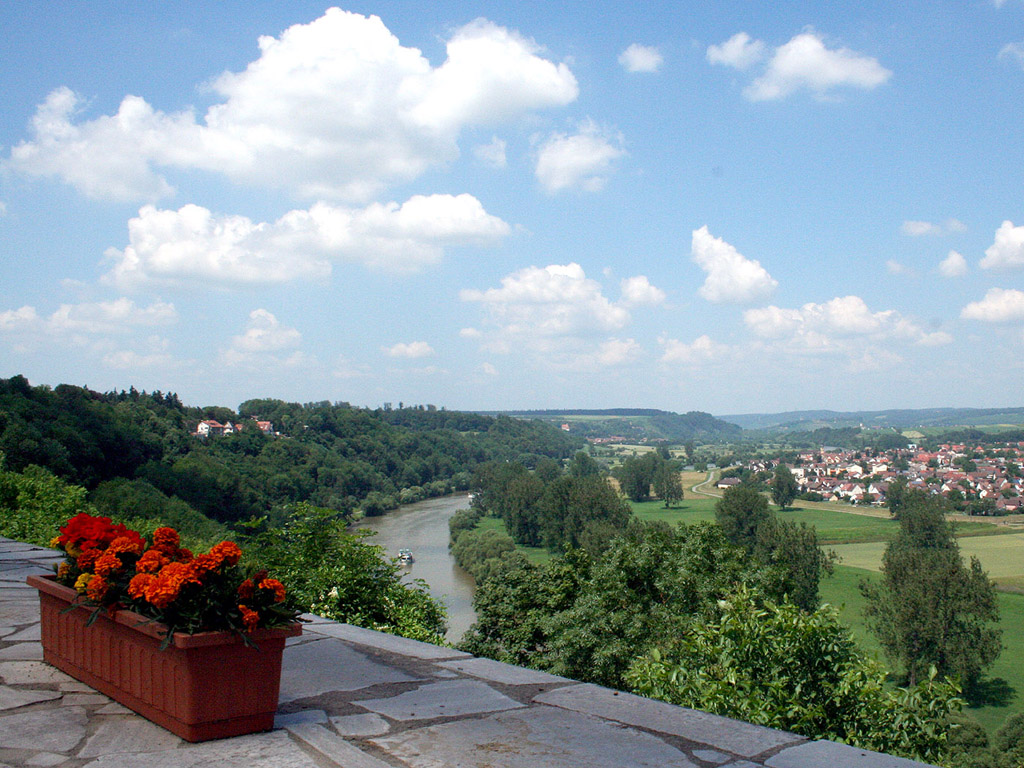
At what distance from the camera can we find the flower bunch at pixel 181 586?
2.71 m

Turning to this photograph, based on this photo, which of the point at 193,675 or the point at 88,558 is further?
the point at 88,558

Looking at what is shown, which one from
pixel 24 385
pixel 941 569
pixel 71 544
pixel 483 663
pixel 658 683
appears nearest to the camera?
pixel 71 544

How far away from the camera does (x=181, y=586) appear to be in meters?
2.72

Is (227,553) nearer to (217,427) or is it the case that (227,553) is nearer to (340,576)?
(340,576)

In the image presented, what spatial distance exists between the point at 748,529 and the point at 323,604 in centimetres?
5186

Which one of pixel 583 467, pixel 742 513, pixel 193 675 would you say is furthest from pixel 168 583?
pixel 583 467

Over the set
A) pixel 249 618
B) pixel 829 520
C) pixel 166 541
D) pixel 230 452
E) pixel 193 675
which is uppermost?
pixel 166 541

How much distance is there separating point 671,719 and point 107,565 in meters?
2.38

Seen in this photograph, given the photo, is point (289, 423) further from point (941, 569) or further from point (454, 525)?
point (941, 569)

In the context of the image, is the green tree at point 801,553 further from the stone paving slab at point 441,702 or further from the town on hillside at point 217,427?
the town on hillside at point 217,427

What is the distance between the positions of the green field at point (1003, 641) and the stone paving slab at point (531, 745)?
2227 centimetres

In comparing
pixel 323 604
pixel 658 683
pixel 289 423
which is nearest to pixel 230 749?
pixel 658 683

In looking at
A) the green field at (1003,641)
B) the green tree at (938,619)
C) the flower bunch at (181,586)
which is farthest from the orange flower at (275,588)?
the green tree at (938,619)

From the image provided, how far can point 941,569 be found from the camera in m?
37.4
